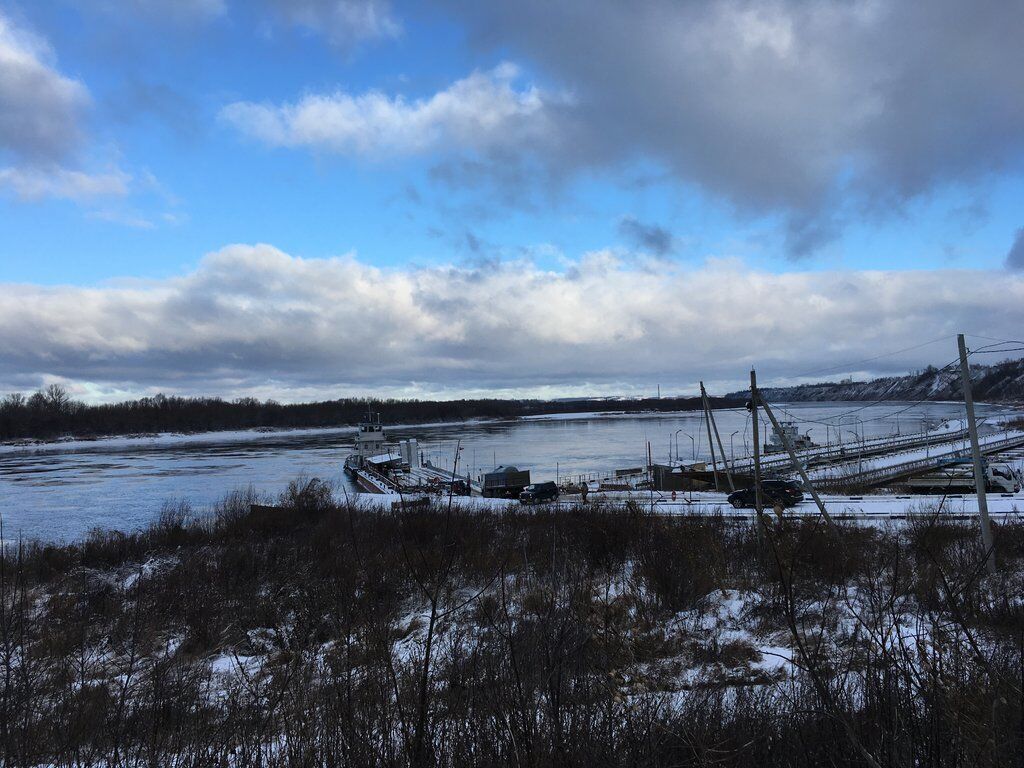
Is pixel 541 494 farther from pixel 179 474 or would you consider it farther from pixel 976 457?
pixel 179 474

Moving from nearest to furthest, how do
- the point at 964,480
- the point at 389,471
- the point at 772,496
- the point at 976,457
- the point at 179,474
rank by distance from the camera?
the point at 976,457 → the point at 772,496 → the point at 964,480 → the point at 389,471 → the point at 179,474

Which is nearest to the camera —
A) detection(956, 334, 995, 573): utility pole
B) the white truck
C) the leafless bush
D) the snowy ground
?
the leafless bush

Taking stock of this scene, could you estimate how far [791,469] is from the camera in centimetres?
5347

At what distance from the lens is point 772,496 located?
31.1 meters

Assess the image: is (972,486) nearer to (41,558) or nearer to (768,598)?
(768,598)

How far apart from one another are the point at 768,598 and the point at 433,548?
394 inches

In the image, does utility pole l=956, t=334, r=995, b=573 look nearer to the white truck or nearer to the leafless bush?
the leafless bush

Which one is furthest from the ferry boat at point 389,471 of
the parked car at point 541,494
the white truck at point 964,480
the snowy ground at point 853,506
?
the white truck at point 964,480

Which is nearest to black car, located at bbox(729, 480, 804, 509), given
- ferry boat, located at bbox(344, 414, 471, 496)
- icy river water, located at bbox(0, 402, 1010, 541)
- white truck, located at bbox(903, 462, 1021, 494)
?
icy river water, located at bbox(0, 402, 1010, 541)

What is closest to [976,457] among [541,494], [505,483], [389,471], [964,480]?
[541,494]

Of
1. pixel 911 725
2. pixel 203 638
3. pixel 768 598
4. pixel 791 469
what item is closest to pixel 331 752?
pixel 911 725

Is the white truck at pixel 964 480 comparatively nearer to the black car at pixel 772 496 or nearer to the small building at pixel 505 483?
the black car at pixel 772 496

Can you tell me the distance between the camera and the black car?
29969mm

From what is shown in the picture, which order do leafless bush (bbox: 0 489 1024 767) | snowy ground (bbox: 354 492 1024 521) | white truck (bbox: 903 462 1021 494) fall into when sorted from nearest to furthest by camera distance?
leafless bush (bbox: 0 489 1024 767) → snowy ground (bbox: 354 492 1024 521) → white truck (bbox: 903 462 1021 494)
